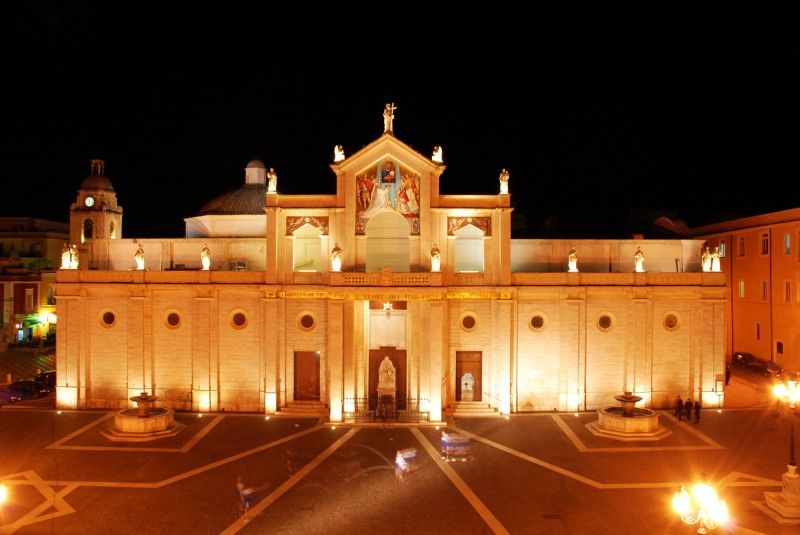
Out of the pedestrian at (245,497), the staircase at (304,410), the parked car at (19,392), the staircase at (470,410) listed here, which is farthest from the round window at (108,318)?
the staircase at (470,410)

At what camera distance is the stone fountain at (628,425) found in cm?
2736

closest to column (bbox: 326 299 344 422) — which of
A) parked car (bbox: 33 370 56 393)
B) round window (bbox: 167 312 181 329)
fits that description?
round window (bbox: 167 312 181 329)

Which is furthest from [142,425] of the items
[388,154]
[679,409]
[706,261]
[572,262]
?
[706,261]

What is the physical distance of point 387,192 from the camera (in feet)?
104

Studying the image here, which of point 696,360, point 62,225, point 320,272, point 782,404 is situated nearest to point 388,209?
point 320,272

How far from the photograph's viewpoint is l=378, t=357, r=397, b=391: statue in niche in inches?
1200

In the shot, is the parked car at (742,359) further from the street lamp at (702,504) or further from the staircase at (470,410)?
the street lamp at (702,504)

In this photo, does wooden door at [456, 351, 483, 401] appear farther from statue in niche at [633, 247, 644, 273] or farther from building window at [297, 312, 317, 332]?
statue in niche at [633, 247, 644, 273]

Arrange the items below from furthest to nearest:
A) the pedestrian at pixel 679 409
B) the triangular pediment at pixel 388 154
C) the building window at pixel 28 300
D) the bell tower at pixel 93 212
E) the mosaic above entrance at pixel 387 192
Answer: the building window at pixel 28 300
the bell tower at pixel 93 212
the mosaic above entrance at pixel 387 192
the triangular pediment at pixel 388 154
the pedestrian at pixel 679 409

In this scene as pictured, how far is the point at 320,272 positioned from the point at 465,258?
8.66m

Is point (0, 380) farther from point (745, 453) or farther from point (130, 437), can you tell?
point (745, 453)

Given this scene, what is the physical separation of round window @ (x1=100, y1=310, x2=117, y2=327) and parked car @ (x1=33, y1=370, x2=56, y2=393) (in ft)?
25.2

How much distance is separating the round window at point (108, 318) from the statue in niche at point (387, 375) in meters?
16.0

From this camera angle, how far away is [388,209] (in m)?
31.5
